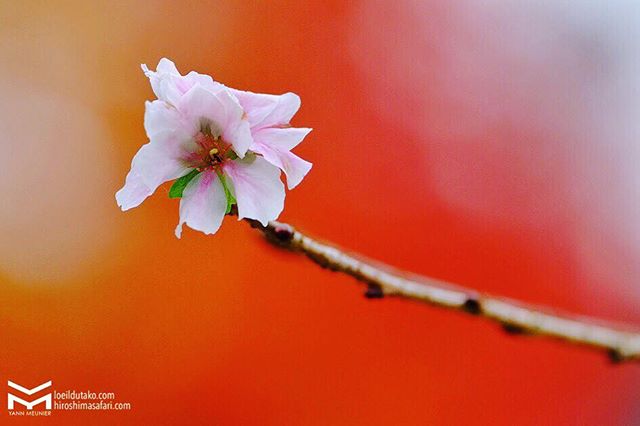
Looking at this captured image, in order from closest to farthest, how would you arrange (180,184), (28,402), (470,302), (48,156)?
1. (470,302)
2. (180,184)
3. (28,402)
4. (48,156)

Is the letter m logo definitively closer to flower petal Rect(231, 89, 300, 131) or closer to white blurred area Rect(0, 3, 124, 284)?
white blurred area Rect(0, 3, 124, 284)

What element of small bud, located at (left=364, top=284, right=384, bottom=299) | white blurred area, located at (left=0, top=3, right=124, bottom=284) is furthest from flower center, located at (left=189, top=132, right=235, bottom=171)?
white blurred area, located at (left=0, top=3, right=124, bottom=284)

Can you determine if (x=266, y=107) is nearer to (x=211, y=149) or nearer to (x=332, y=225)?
(x=211, y=149)

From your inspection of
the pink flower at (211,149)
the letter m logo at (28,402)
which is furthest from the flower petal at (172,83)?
the letter m logo at (28,402)

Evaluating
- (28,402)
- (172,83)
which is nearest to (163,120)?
(172,83)

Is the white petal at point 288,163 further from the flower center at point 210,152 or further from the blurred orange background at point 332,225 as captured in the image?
the blurred orange background at point 332,225

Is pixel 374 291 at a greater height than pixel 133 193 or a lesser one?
lesser

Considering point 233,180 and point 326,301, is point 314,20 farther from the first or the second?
point 233,180
